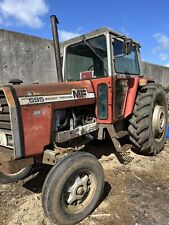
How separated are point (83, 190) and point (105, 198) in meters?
0.50

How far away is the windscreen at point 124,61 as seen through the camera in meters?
3.87

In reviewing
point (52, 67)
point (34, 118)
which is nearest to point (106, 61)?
point (34, 118)

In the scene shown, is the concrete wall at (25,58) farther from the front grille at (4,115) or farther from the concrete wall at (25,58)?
the front grille at (4,115)

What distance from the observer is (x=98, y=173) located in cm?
293

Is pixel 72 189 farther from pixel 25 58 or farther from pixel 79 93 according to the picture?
pixel 25 58

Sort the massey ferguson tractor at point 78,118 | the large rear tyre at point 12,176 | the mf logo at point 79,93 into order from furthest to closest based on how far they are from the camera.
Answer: the large rear tyre at point 12,176 < the mf logo at point 79,93 < the massey ferguson tractor at point 78,118

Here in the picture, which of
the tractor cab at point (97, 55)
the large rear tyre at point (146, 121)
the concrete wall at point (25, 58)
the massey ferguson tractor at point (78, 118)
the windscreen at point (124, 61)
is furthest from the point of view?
the concrete wall at point (25, 58)

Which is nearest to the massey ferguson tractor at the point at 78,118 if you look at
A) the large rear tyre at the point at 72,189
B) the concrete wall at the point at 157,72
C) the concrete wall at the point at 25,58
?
the large rear tyre at the point at 72,189

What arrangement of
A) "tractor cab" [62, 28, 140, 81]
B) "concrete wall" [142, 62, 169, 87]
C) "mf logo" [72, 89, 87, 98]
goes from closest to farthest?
1. "mf logo" [72, 89, 87, 98]
2. "tractor cab" [62, 28, 140, 81]
3. "concrete wall" [142, 62, 169, 87]

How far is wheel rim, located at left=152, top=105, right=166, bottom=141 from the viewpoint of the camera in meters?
4.45

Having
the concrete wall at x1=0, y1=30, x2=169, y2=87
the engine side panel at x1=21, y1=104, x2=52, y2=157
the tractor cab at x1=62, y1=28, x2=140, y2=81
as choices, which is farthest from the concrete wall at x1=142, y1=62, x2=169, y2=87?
the engine side panel at x1=21, y1=104, x2=52, y2=157

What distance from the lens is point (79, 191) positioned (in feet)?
9.01

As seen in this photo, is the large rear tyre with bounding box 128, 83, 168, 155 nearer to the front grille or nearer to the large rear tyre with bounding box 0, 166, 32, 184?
the large rear tyre with bounding box 0, 166, 32, 184

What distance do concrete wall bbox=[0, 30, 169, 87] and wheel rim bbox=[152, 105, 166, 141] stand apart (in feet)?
9.37
